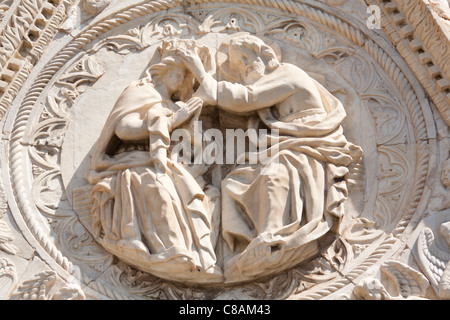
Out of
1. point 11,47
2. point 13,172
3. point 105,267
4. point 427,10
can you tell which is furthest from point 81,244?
point 427,10

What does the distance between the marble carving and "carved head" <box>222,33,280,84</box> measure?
0.02 m

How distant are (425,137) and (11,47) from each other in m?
4.09

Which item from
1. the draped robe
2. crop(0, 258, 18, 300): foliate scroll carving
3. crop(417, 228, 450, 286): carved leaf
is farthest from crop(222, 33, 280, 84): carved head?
crop(0, 258, 18, 300): foliate scroll carving

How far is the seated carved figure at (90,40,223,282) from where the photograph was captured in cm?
1001

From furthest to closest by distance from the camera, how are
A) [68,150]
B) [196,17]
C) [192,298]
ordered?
1. [196,17]
2. [68,150]
3. [192,298]

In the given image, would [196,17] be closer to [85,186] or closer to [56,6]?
[56,6]

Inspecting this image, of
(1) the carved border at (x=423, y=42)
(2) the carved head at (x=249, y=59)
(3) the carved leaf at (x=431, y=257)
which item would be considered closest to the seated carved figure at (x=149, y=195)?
(2) the carved head at (x=249, y=59)

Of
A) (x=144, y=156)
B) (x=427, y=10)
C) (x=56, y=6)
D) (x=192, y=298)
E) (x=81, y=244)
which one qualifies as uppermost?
(x=56, y=6)

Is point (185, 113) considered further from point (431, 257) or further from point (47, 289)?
point (431, 257)

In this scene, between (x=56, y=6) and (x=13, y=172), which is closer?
(x=13, y=172)

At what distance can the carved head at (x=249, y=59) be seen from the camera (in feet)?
36.3

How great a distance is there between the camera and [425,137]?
10.7 m

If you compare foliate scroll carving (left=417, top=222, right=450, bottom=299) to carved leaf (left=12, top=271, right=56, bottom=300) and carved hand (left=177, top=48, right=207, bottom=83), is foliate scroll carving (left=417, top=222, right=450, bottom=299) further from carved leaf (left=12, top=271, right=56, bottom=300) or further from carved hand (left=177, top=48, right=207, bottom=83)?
carved leaf (left=12, top=271, right=56, bottom=300)

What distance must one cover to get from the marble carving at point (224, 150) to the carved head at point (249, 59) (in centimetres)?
2
